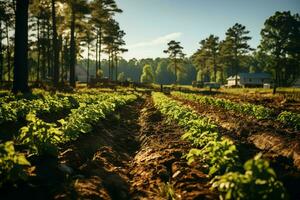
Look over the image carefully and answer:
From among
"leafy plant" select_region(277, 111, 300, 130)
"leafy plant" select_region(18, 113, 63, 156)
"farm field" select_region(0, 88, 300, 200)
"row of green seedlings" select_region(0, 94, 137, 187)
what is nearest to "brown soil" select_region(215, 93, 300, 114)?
"leafy plant" select_region(277, 111, 300, 130)

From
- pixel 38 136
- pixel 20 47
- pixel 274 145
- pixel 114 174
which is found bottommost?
pixel 114 174

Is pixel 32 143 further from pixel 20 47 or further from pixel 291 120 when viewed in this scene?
pixel 20 47

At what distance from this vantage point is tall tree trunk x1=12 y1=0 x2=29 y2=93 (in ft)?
57.5

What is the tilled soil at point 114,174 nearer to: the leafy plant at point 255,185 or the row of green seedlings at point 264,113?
the leafy plant at point 255,185

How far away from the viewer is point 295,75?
63.4m

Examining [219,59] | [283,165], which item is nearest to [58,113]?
[283,165]

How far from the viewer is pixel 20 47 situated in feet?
57.6

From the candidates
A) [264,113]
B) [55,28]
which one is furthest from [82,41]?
[264,113]

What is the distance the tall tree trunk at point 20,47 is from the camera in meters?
17.5

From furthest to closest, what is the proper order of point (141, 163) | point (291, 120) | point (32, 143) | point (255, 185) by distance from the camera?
point (291, 120), point (141, 163), point (32, 143), point (255, 185)

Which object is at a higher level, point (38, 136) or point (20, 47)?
point (20, 47)

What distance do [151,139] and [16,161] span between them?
560 centimetres

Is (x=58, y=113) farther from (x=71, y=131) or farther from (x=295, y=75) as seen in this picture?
(x=295, y=75)

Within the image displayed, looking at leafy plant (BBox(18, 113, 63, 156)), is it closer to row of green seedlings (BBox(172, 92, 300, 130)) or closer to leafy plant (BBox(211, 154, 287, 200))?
leafy plant (BBox(211, 154, 287, 200))
